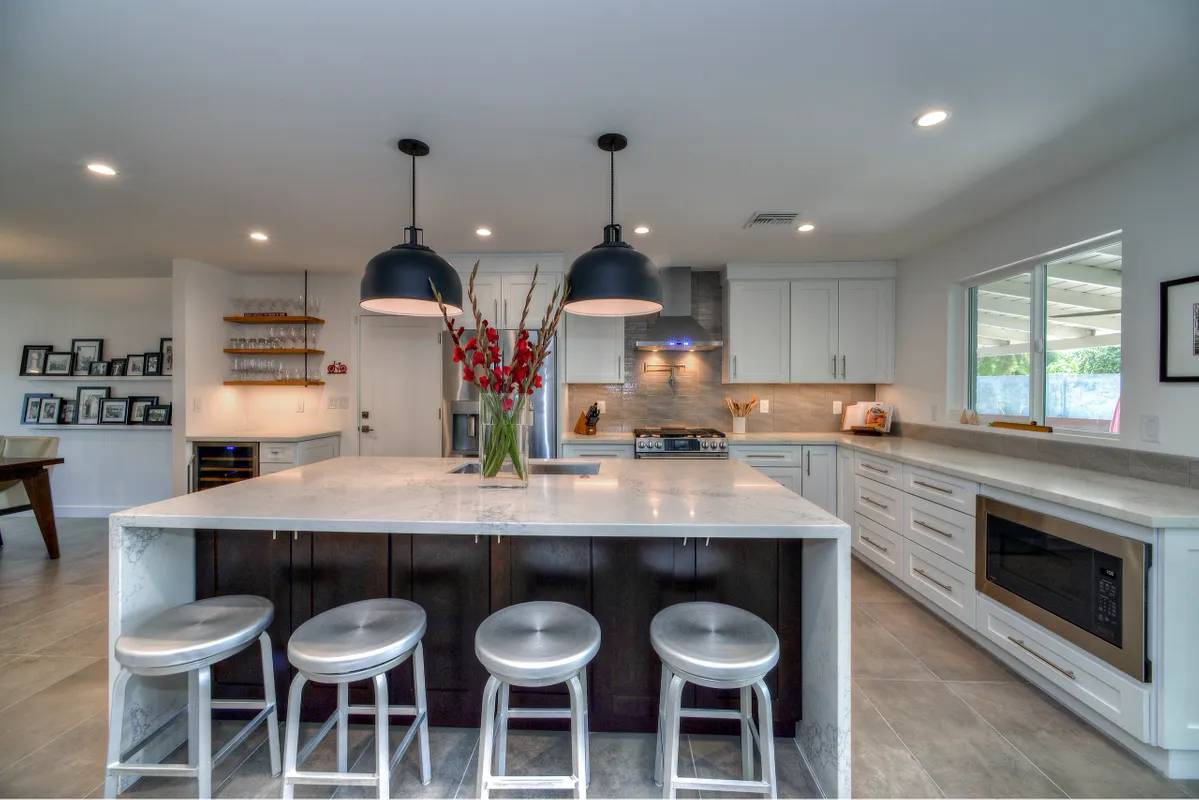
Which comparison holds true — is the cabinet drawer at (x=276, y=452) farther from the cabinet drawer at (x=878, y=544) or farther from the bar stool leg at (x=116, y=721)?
the cabinet drawer at (x=878, y=544)

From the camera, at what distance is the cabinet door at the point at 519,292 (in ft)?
12.8

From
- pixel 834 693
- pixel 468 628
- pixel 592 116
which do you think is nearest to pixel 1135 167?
pixel 592 116

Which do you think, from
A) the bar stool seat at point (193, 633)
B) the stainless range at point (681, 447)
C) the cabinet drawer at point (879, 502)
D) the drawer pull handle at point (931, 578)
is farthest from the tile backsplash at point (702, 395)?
the bar stool seat at point (193, 633)

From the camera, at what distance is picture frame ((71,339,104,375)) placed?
4789mm

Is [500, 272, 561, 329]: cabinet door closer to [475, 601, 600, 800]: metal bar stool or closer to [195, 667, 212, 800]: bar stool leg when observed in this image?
[475, 601, 600, 800]: metal bar stool

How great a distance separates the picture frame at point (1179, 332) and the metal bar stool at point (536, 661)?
2.65 m

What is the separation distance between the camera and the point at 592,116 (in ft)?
6.34

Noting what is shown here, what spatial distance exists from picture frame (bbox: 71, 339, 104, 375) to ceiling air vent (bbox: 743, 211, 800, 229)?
622 cm

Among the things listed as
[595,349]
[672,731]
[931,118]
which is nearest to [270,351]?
[595,349]

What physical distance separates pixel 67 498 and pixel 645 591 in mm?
6313

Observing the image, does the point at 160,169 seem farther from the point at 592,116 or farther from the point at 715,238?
the point at 715,238

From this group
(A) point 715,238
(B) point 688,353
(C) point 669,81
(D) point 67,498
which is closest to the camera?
(C) point 669,81

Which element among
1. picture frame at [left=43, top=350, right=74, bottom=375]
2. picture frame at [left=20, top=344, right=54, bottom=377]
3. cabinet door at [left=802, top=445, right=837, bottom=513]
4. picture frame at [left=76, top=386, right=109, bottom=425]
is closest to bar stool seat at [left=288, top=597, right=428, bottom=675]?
cabinet door at [left=802, top=445, right=837, bottom=513]

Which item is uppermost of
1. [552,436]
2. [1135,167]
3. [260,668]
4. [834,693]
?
[1135,167]
